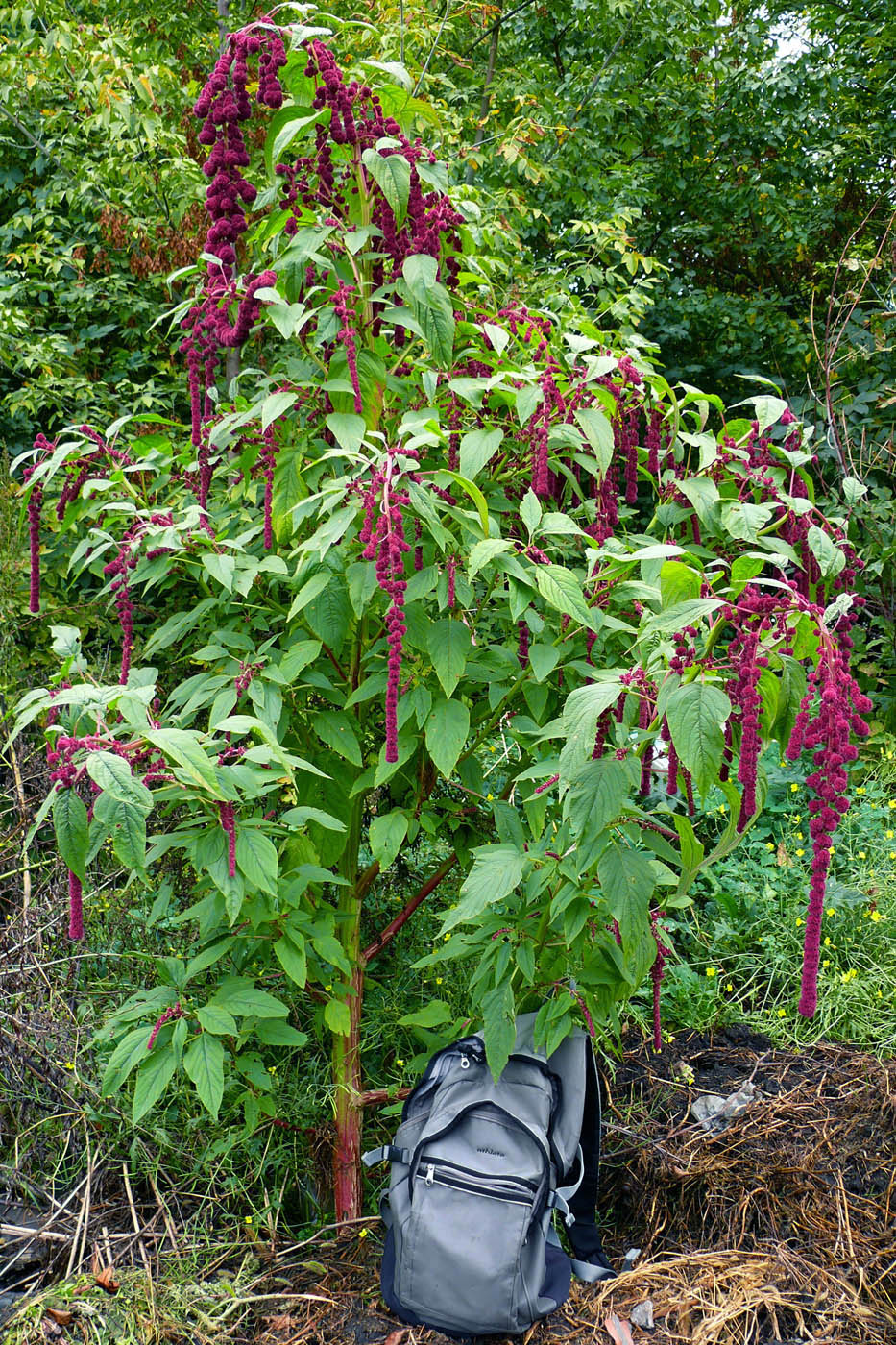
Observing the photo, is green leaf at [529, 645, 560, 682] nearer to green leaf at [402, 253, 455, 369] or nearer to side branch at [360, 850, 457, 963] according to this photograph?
green leaf at [402, 253, 455, 369]

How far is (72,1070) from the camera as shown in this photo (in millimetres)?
2922

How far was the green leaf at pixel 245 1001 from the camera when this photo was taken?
2.12m

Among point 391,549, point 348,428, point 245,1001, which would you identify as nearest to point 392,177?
point 348,428

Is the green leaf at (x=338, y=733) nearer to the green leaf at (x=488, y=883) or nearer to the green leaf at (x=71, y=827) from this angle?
the green leaf at (x=488, y=883)

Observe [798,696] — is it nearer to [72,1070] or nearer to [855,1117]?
[855,1117]

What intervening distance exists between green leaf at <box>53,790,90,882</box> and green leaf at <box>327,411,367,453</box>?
784 millimetres

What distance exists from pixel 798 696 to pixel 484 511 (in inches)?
25.0

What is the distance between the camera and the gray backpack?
2.22 meters

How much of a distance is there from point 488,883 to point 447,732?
32cm

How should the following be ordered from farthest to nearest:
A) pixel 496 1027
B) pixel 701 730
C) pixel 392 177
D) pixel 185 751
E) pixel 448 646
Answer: pixel 496 1027 → pixel 448 646 → pixel 392 177 → pixel 185 751 → pixel 701 730

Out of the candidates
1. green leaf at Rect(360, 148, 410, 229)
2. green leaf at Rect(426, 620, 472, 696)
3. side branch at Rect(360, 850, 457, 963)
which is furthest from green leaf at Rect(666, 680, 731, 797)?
side branch at Rect(360, 850, 457, 963)

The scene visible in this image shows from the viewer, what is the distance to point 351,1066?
2.59 meters

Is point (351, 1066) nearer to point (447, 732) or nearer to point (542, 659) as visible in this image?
point (447, 732)

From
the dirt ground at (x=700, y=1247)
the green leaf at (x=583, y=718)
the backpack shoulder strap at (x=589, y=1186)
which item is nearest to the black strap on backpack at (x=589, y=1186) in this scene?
the backpack shoulder strap at (x=589, y=1186)
